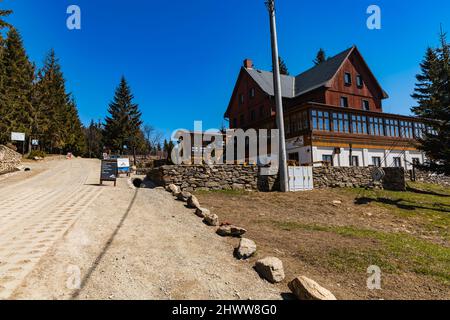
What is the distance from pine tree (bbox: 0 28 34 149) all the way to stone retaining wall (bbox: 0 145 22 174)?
749 centimetres

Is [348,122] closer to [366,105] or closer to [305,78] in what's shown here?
[366,105]

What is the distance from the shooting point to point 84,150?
207 ft

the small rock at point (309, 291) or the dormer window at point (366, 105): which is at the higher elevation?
the dormer window at point (366, 105)

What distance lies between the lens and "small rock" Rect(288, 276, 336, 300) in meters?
4.15

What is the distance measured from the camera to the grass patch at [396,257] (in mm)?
5898

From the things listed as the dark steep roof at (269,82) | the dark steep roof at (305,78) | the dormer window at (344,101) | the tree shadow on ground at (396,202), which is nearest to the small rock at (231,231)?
the tree shadow on ground at (396,202)

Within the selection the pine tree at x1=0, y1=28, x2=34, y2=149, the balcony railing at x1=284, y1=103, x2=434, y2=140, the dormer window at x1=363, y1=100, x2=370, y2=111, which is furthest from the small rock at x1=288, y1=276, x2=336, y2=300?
the pine tree at x1=0, y1=28, x2=34, y2=149

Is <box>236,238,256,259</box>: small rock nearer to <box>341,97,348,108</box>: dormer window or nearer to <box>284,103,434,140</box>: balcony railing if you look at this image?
<box>284,103,434,140</box>: balcony railing

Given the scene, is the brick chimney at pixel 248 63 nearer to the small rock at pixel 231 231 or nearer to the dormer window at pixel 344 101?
the dormer window at pixel 344 101

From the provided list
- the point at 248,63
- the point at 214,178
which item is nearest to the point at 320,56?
the point at 248,63

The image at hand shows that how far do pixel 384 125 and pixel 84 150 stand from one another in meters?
62.5

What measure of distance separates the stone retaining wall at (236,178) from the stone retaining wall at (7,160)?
13821mm

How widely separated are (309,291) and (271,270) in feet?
3.05
